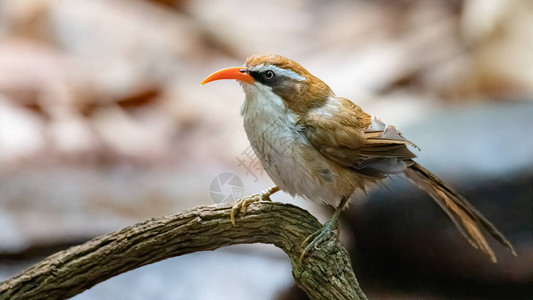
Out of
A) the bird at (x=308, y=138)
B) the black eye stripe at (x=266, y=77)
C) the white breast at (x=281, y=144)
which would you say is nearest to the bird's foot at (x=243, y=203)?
the bird at (x=308, y=138)

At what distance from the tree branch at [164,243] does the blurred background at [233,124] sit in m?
0.42

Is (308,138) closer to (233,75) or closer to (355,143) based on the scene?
(355,143)

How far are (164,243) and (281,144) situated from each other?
605 mm

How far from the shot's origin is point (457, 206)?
262cm

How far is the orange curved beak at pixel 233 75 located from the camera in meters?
2.20

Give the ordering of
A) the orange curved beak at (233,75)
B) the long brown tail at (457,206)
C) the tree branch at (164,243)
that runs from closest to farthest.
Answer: the orange curved beak at (233,75), the tree branch at (164,243), the long brown tail at (457,206)

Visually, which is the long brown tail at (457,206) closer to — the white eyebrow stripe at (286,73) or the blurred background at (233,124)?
the blurred background at (233,124)

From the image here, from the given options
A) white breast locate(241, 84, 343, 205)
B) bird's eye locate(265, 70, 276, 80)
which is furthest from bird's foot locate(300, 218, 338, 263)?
bird's eye locate(265, 70, 276, 80)

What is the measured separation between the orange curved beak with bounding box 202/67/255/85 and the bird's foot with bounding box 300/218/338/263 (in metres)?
0.58

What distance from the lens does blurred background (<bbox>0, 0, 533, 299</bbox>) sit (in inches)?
127

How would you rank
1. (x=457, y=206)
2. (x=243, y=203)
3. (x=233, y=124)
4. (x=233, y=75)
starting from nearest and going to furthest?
(x=233, y=75) < (x=243, y=203) < (x=457, y=206) < (x=233, y=124)

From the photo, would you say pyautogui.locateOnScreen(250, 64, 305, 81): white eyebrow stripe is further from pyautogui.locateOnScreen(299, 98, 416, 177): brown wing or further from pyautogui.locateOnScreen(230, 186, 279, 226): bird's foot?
pyautogui.locateOnScreen(230, 186, 279, 226): bird's foot

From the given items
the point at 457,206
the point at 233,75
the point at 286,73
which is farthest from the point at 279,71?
the point at 457,206

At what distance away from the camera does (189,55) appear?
227 inches
